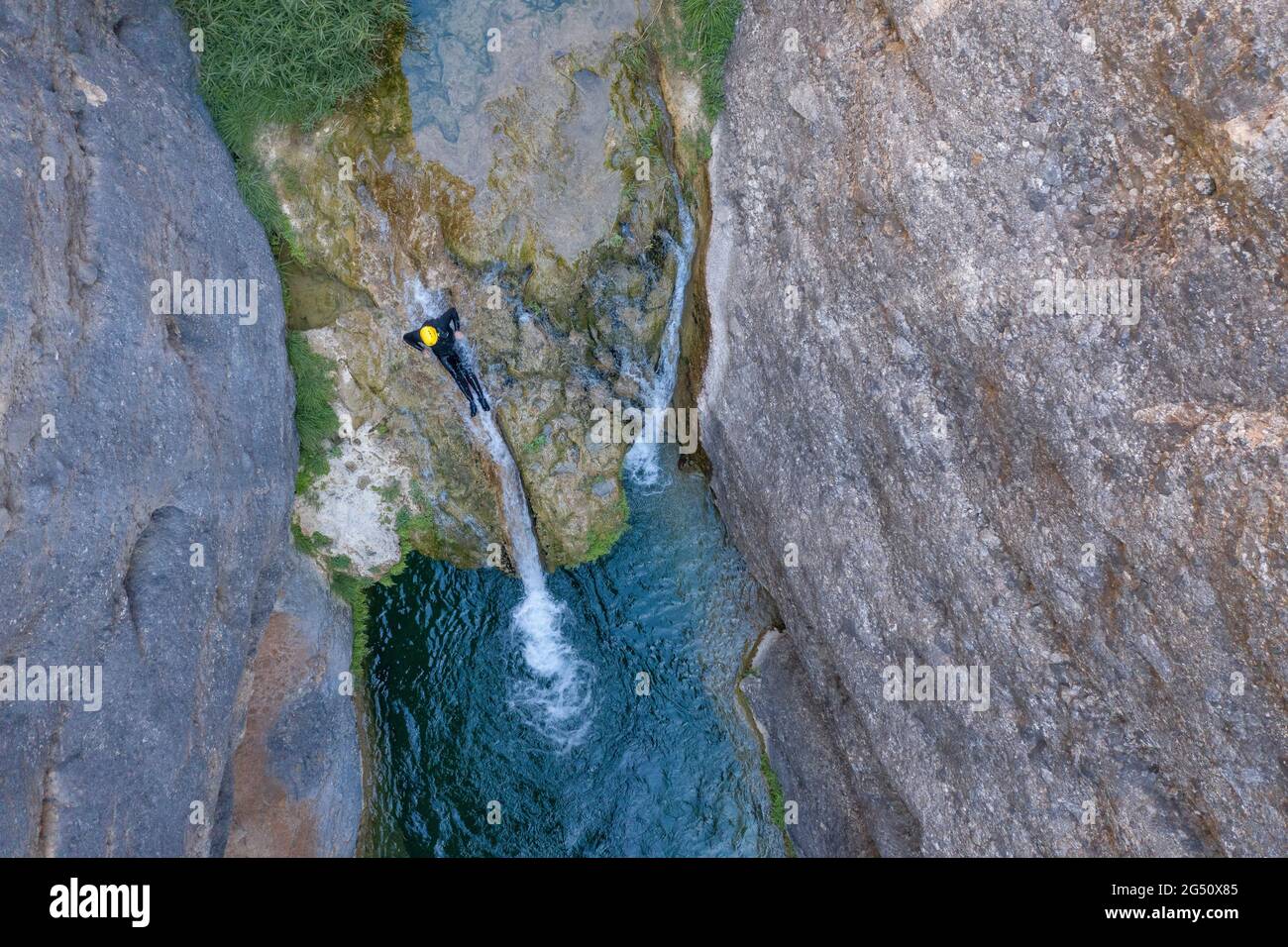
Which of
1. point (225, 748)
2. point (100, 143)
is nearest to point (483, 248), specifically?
point (100, 143)

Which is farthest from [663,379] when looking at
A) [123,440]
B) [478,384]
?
[123,440]

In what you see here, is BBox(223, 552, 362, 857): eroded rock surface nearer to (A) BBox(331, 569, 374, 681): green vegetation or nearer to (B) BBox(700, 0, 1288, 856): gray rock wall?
(A) BBox(331, 569, 374, 681): green vegetation

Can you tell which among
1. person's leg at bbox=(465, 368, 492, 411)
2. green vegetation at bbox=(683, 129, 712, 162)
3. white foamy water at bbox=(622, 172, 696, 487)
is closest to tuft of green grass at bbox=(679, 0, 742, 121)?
green vegetation at bbox=(683, 129, 712, 162)

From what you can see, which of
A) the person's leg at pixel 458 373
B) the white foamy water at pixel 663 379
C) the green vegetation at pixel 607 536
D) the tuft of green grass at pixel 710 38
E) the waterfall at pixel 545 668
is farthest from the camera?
the waterfall at pixel 545 668

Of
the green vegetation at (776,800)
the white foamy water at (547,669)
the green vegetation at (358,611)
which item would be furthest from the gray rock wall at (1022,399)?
the green vegetation at (358,611)

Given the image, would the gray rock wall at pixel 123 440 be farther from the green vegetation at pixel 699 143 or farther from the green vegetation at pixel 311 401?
the green vegetation at pixel 699 143

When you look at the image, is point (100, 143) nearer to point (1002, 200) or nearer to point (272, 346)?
point (272, 346)
